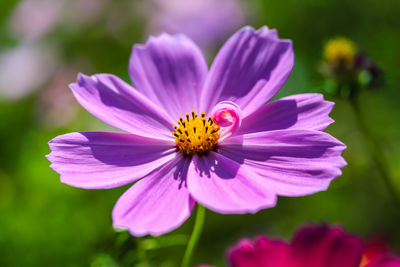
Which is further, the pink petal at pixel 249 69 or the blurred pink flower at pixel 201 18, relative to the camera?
the blurred pink flower at pixel 201 18

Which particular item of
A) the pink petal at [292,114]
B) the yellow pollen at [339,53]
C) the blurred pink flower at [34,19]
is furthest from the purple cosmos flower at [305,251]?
the blurred pink flower at [34,19]

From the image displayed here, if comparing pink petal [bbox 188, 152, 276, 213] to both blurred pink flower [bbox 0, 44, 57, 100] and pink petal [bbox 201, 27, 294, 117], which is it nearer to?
pink petal [bbox 201, 27, 294, 117]

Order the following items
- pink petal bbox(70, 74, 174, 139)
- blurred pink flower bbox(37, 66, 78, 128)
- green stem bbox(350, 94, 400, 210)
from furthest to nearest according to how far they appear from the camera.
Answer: blurred pink flower bbox(37, 66, 78, 128) < green stem bbox(350, 94, 400, 210) < pink petal bbox(70, 74, 174, 139)

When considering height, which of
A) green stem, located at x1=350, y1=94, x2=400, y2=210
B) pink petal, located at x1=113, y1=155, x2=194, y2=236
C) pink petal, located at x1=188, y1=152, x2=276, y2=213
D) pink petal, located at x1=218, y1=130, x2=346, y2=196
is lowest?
green stem, located at x1=350, y1=94, x2=400, y2=210

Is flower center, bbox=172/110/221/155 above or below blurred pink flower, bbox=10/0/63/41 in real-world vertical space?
below

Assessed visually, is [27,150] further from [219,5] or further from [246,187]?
[219,5]

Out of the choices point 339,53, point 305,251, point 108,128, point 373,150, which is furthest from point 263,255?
point 108,128

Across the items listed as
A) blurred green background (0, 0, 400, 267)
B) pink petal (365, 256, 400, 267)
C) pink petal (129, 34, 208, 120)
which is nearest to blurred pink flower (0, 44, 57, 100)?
blurred green background (0, 0, 400, 267)

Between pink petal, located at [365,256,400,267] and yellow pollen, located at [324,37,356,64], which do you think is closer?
pink petal, located at [365,256,400,267]

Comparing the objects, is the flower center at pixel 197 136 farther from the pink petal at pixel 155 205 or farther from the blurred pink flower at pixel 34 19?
the blurred pink flower at pixel 34 19
